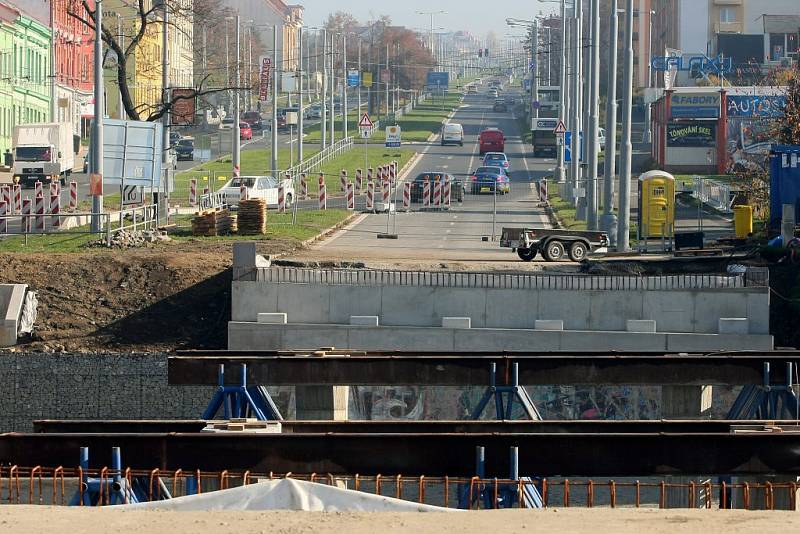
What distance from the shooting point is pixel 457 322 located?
30.4 meters

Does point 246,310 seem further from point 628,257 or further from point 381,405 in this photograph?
point 628,257

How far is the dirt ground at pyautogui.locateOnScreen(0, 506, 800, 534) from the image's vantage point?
41.3ft

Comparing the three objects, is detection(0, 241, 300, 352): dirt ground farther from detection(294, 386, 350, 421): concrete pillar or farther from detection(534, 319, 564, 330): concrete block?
detection(294, 386, 350, 421): concrete pillar

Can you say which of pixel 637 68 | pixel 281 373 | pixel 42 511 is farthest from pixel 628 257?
pixel 637 68

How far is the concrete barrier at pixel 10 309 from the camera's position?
104 feet

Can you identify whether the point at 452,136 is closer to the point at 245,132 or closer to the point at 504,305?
the point at 245,132

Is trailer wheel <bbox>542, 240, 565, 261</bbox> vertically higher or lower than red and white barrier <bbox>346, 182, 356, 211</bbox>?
lower

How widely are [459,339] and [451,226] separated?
2178cm

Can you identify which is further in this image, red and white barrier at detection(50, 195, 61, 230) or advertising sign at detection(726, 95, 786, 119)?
advertising sign at detection(726, 95, 786, 119)

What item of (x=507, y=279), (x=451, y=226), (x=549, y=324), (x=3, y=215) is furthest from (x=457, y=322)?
(x=451, y=226)

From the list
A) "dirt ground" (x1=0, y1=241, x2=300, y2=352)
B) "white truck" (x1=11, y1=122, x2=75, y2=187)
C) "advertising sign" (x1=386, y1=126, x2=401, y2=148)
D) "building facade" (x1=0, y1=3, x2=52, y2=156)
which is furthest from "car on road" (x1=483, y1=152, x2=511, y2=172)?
"dirt ground" (x1=0, y1=241, x2=300, y2=352)

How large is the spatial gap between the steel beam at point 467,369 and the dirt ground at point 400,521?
24.5 ft

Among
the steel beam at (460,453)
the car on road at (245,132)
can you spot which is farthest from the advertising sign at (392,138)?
the steel beam at (460,453)

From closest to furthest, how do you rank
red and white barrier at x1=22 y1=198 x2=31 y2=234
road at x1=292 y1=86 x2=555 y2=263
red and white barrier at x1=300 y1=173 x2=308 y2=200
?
road at x1=292 y1=86 x2=555 y2=263
red and white barrier at x1=22 y1=198 x2=31 y2=234
red and white barrier at x1=300 y1=173 x2=308 y2=200
